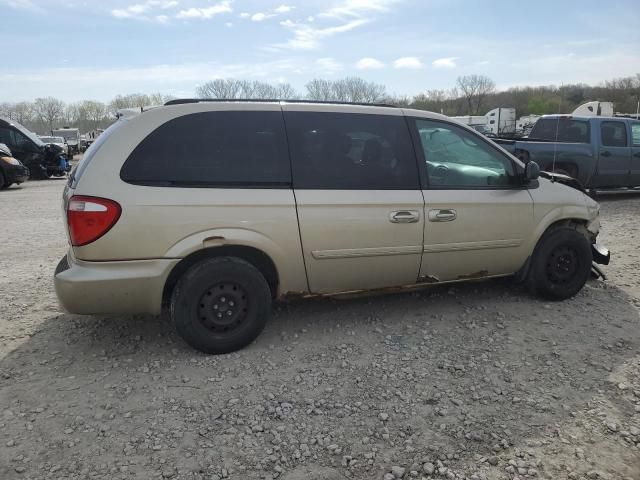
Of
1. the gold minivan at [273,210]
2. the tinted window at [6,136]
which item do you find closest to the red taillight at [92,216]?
the gold minivan at [273,210]

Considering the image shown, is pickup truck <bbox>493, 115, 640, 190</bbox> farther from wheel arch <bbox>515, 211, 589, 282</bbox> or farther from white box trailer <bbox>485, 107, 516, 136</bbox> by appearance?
white box trailer <bbox>485, 107, 516, 136</bbox>

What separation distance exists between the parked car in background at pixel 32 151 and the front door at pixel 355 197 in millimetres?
17685

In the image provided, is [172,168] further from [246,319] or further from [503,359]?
[503,359]

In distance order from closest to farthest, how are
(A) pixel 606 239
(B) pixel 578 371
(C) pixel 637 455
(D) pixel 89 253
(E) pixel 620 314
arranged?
(C) pixel 637 455 → (D) pixel 89 253 → (B) pixel 578 371 → (E) pixel 620 314 → (A) pixel 606 239

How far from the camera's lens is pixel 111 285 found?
331 cm

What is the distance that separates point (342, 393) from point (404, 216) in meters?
1.49

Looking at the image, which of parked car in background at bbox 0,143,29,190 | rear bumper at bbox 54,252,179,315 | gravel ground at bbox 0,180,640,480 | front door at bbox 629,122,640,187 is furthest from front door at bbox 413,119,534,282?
parked car in background at bbox 0,143,29,190

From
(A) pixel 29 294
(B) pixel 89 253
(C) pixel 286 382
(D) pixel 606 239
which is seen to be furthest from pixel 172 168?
(D) pixel 606 239

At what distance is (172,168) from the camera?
3408 mm

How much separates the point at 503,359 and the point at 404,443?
51.0 inches

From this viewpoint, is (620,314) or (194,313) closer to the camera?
(194,313)

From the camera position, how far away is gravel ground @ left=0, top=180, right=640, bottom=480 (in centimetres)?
258

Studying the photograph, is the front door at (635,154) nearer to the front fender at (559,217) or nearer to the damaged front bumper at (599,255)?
the damaged front bumper at (599,255)

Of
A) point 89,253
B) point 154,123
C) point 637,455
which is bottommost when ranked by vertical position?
point 637,455
